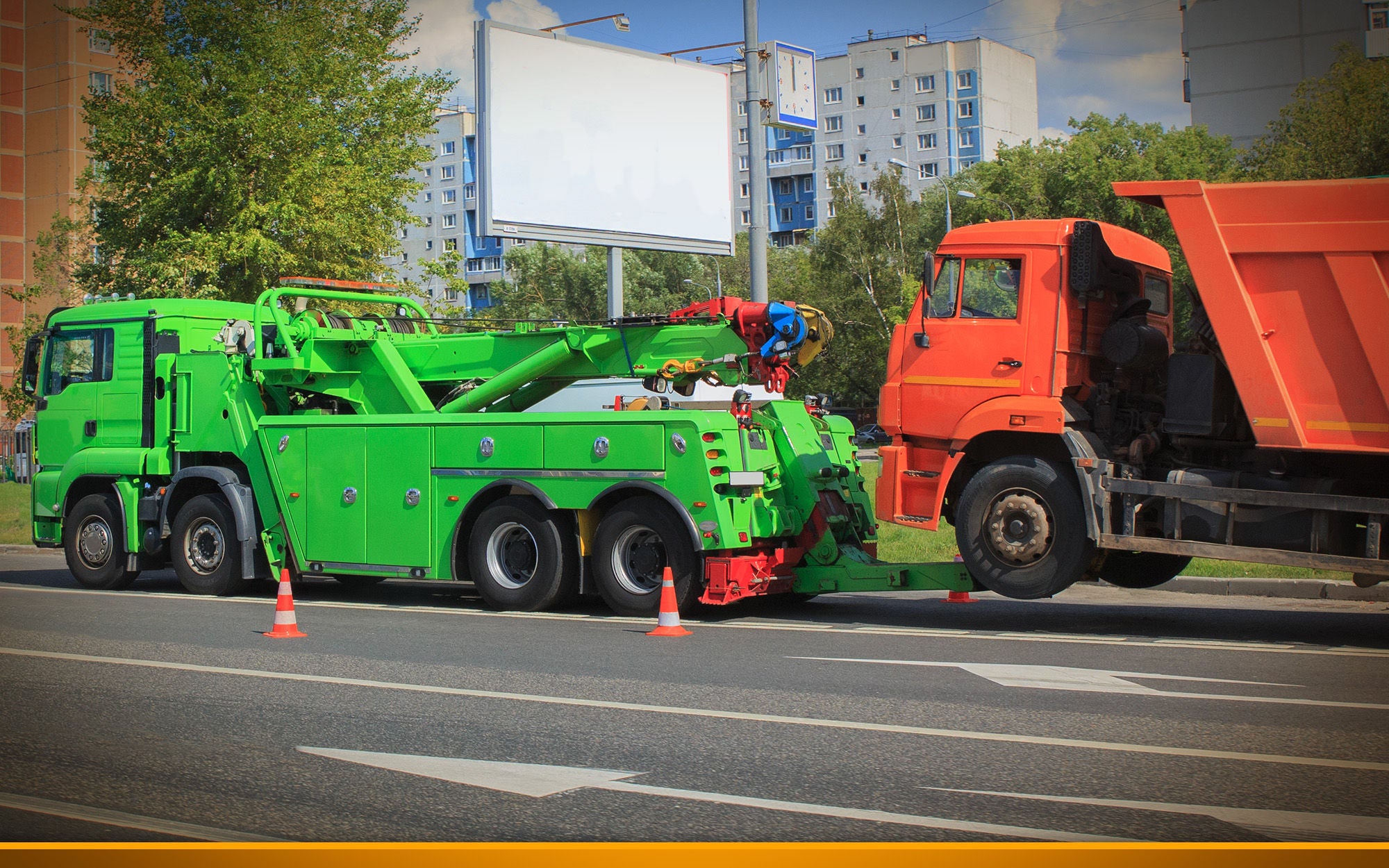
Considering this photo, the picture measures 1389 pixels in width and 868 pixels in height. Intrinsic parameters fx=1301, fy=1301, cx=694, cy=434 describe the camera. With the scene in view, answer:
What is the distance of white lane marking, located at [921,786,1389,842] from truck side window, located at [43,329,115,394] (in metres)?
12.8

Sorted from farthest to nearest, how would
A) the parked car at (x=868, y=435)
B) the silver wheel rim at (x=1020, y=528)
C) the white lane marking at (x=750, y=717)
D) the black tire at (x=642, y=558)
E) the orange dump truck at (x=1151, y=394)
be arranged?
the parked car at (x=868, y=435) < the black tire at (x=642, y=558) < the silver wheel rim at (x=1020, y=528) < the orange dump truck at (x=1151, y=394) < the white lane marking at (x=750, y=717)

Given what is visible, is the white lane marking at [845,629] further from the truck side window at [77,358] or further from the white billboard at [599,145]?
the white billboard at [599,145]

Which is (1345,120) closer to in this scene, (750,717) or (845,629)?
(845,629)

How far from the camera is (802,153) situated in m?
93.5

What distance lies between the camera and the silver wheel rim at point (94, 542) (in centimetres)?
1466

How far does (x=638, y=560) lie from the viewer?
1156 cm

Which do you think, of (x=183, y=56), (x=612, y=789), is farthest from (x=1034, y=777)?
(x=183, y=56)

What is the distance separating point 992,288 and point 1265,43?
71.3 ft

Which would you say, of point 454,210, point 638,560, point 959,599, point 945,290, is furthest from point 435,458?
point 454,210

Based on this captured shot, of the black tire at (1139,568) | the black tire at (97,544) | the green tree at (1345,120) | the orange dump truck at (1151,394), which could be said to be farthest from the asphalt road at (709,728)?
the green tree at (1345,120)

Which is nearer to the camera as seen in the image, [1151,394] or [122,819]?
[122,819]

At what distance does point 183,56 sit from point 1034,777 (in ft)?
90.2

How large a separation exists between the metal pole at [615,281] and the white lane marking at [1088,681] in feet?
41.3

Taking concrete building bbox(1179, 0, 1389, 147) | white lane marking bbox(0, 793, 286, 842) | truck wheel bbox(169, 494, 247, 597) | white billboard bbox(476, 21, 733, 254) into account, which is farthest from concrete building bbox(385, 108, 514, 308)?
white lane marking bbox(0, 793, 286, 842)
